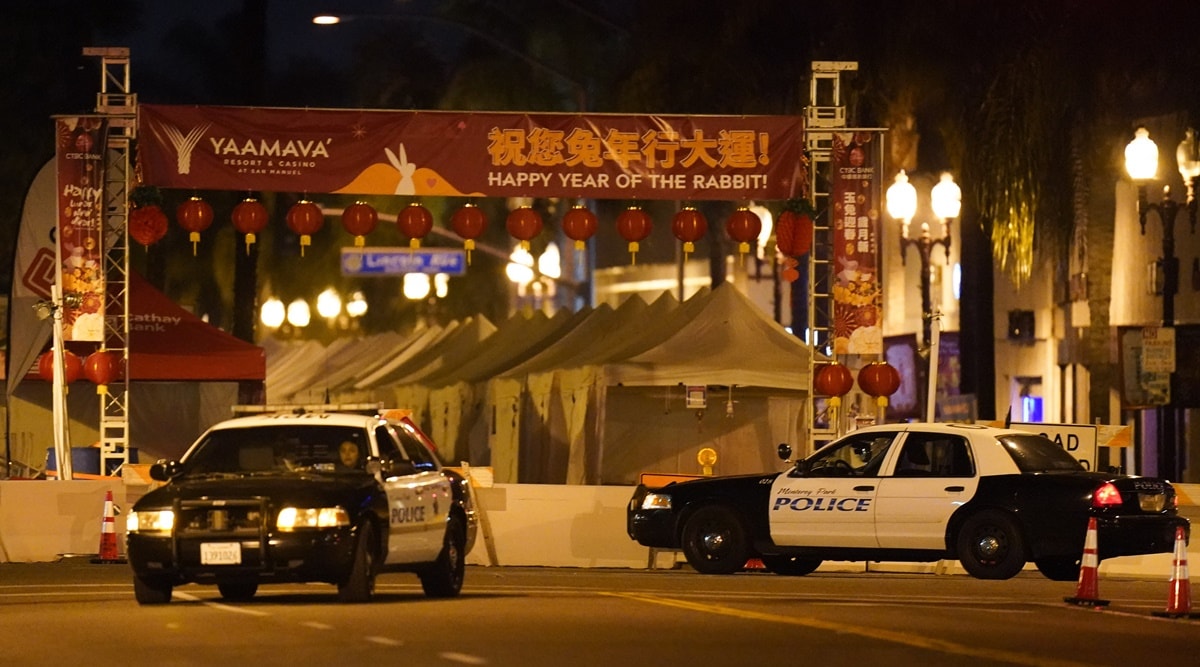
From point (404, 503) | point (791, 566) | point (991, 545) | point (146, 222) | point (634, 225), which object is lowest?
point (791, 566)

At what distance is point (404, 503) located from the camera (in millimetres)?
17094

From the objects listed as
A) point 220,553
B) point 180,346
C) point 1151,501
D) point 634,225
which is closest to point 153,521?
point 220,553

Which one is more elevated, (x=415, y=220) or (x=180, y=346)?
(x=415, y=220)

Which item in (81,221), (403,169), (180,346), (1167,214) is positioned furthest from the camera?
(180,346)

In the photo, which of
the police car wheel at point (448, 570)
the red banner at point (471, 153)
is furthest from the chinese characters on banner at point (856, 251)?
the police car wheel at point (448, 570)

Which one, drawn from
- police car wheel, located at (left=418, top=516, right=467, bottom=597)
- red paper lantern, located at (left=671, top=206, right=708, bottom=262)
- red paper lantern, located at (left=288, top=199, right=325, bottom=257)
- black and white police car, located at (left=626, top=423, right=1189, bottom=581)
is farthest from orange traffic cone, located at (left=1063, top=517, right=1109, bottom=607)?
red paper lantern, located at (left=288, top=199, right=325, bottom=257)

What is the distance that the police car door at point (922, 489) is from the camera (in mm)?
20734

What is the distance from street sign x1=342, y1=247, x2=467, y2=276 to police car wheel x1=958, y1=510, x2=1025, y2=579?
22.4m

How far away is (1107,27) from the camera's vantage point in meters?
33.3

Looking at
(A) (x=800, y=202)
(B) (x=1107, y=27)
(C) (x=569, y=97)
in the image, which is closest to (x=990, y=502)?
(A) (x=800, y=202)

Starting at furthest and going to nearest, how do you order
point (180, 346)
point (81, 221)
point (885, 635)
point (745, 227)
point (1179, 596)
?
point (180, 346) < point (745, 227) < point (81, 221) < point (1179, 596) < point (885, 635)

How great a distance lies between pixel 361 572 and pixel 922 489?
6463mm

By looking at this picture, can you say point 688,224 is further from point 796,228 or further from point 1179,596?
point 1179,596

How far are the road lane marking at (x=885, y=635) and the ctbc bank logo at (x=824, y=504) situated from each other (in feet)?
12.9
